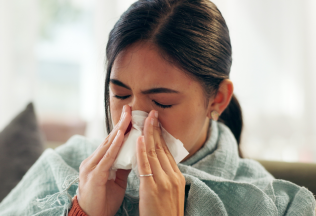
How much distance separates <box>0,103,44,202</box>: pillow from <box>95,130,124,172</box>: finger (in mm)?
569

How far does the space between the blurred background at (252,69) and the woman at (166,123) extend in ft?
4.42

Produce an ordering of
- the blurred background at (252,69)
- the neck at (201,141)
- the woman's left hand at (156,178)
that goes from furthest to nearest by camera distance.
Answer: the blurred background at (252,69), the neck at (201,141), the woman's left hand at (156,178)

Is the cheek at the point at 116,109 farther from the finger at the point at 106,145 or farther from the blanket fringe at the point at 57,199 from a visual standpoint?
the blanket fringe at the point at 57,199

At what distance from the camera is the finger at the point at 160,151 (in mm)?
802

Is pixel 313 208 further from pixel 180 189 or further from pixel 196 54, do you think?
pixel 196 54

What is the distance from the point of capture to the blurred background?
236 cm

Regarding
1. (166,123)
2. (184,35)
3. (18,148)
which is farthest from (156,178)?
(18,148)

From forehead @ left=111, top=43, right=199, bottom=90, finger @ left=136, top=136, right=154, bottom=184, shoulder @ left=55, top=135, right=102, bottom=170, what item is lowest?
shoulder @ left=55, top=135, right=102, bottom=170

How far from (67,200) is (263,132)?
1.97 m

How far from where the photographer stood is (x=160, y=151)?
0.82 meters

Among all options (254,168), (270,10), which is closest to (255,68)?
(270,10)

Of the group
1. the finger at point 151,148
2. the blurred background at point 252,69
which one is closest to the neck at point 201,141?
the finger at point 151,148

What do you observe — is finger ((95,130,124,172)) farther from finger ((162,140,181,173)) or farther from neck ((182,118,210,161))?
neck ((182,118,210,161))

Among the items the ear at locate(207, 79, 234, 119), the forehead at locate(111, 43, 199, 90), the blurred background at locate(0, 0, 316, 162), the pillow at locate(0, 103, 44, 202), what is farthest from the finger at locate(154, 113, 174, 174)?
the blurred background at locate(0, 0, 316, 162)
